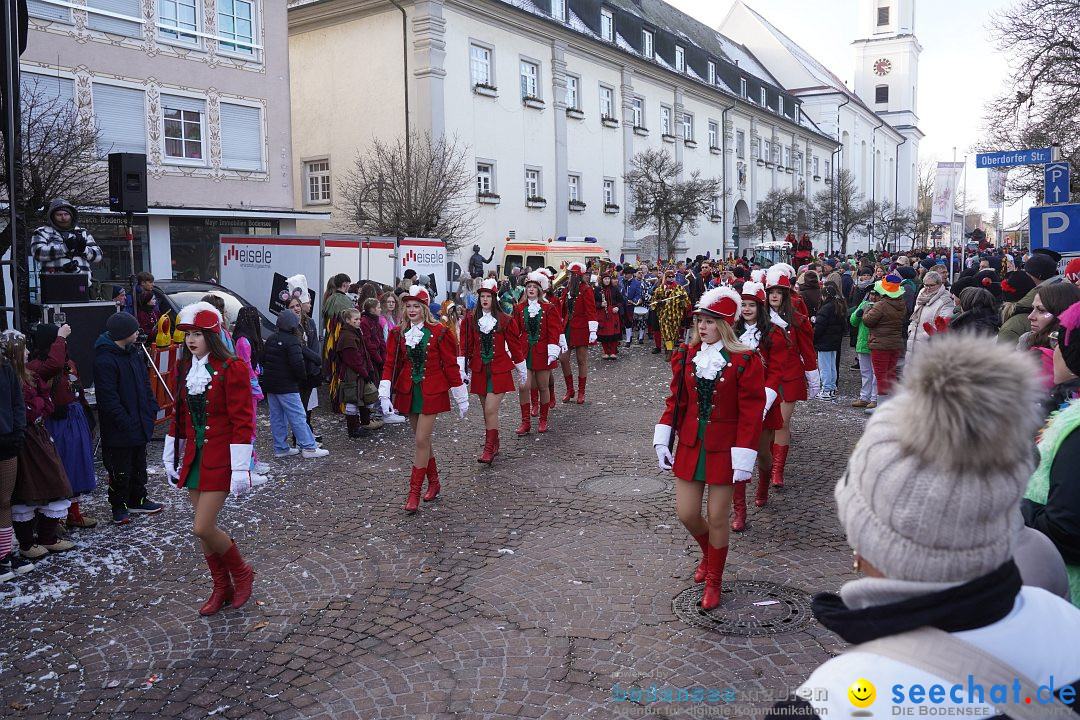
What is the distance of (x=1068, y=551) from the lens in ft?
7.81

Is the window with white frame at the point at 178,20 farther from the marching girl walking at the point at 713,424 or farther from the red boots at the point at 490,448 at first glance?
the marching girl walking at the point at 713,424

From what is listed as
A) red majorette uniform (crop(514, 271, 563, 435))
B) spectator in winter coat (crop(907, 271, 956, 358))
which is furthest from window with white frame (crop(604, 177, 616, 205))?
spectator in winter coat (crop(907, 271, 956, 358))

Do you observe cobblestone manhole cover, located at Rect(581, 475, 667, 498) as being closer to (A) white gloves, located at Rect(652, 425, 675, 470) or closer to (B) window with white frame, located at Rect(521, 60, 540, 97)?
(A) white gloves, located at Rect(652, 425, 675, 470)

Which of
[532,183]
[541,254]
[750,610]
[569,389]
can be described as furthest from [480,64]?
[750,610]

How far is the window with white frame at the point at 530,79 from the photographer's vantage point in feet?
100

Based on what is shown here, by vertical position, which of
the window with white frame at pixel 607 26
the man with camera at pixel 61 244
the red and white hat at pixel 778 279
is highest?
the window with white frame at pixel 607 26

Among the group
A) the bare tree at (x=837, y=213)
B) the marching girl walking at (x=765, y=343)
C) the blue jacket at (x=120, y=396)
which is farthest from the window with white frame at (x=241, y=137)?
the bare tree at (x=837, y=213)

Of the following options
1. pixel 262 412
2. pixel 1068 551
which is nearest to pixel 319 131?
pixel 262 412

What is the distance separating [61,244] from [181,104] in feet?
41.5

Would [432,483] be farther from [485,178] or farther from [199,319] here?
[485,178]

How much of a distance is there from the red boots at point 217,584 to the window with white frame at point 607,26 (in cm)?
3376

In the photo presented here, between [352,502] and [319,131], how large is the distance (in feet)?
79.6

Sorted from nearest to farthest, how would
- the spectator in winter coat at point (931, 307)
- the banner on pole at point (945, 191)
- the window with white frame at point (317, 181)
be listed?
1. the spectator in winter coat at point (931, 307)
2. the banner on pole at point (945, 191)
3. the window with white frame at point (317, 181)

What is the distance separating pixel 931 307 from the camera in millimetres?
10039
